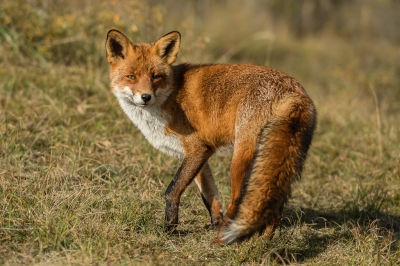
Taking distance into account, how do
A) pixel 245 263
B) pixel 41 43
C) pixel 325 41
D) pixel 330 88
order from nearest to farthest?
pixel 245 263 < pixel 41 43 < pixel 330 88 < pixel 325 41

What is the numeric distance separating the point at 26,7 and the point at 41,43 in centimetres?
59

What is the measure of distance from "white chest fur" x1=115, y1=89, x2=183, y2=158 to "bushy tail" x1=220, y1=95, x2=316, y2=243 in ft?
3.06

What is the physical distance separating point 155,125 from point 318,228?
180cm

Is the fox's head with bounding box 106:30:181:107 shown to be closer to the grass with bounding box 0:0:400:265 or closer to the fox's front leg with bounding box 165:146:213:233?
the fox's front leg with bounding box 165:146:213:233

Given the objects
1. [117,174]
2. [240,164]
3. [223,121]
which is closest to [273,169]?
[240,164]

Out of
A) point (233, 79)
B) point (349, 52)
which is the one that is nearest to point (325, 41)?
point (349, 52)

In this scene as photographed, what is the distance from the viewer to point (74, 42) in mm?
7406

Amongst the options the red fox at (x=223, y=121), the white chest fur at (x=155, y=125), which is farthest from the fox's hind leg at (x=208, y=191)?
the white chest fur at (x=155, y=125)

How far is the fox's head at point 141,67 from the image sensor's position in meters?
4.12

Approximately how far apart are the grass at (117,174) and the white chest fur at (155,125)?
543 mm

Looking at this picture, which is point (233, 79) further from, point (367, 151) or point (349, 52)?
point (349, 52)

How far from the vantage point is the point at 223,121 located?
13.3 ft

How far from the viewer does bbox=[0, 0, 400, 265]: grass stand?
360 cm

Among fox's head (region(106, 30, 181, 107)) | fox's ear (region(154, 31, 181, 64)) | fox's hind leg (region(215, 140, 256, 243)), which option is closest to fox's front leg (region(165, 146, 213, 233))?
fox's hind leg (region(215, 140, 256, 243))
